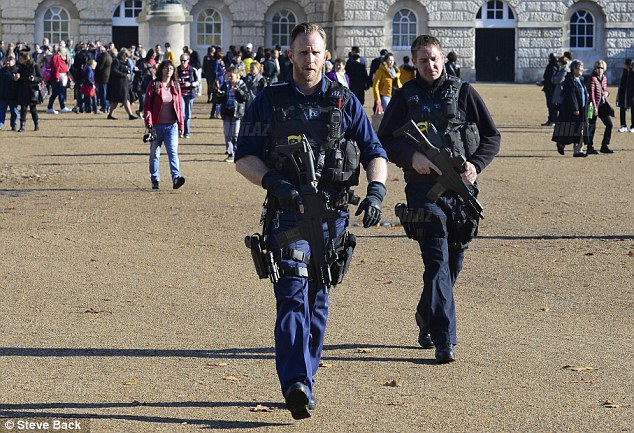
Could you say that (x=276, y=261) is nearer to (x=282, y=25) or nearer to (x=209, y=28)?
(x=209, y=28)

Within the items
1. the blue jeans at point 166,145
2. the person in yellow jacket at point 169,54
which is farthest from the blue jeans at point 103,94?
the blue jeans at point 166,145

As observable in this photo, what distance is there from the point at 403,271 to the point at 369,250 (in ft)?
3.94

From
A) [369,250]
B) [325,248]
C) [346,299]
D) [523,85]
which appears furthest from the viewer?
[523,85]

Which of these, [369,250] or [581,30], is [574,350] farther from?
[581,30]

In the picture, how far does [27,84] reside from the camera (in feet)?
90.1

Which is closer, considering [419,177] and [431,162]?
[431,162]

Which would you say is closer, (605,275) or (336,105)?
(336,105)

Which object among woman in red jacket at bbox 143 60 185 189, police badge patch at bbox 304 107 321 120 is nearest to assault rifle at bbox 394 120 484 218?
police badge patch at bbox 304 107 321 120

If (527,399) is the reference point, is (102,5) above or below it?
above

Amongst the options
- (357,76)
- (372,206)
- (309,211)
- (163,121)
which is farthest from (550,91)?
(309,211)

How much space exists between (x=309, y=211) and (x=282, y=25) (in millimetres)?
49364

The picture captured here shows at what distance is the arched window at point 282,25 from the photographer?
182 ft

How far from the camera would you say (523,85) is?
5147 cm

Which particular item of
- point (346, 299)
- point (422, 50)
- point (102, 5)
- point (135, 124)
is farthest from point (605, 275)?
point (102, 5)
